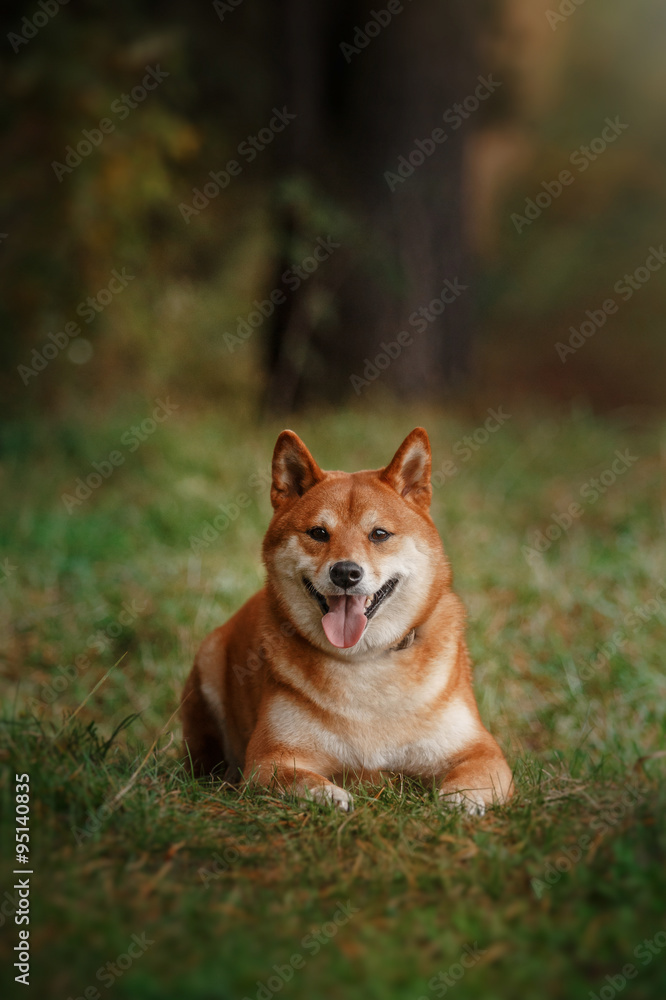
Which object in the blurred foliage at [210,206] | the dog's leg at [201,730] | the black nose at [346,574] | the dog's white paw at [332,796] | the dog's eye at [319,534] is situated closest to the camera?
the dog's white paw at [332,796]

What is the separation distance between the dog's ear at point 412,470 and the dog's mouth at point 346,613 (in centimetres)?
43

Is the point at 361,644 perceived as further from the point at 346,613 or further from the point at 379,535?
the point at 379,535

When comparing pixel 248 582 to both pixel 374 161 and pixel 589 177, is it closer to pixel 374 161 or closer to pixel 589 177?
pixel 374 161

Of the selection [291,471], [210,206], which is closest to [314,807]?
[291,471]

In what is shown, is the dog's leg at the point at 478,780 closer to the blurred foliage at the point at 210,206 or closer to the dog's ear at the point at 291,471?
the dog's ear at the point at 291,471

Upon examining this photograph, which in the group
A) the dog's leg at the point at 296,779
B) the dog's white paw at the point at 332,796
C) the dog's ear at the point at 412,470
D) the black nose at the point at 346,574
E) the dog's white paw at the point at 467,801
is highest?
the dog's ear at the point at 412,470

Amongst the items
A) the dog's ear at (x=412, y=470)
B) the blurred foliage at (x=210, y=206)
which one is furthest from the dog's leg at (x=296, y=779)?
the blurred foliage at (x=210, y=206)

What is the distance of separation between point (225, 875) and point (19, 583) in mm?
3440

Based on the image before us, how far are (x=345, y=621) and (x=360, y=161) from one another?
584 cm

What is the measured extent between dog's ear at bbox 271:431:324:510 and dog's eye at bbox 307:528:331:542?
240 mm

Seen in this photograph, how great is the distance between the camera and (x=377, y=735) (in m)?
3.01

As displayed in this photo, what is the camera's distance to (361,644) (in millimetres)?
3059

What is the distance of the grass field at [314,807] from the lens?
182cm

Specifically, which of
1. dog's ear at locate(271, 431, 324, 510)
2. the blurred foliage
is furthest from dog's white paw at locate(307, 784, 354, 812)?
the blurred foliage
